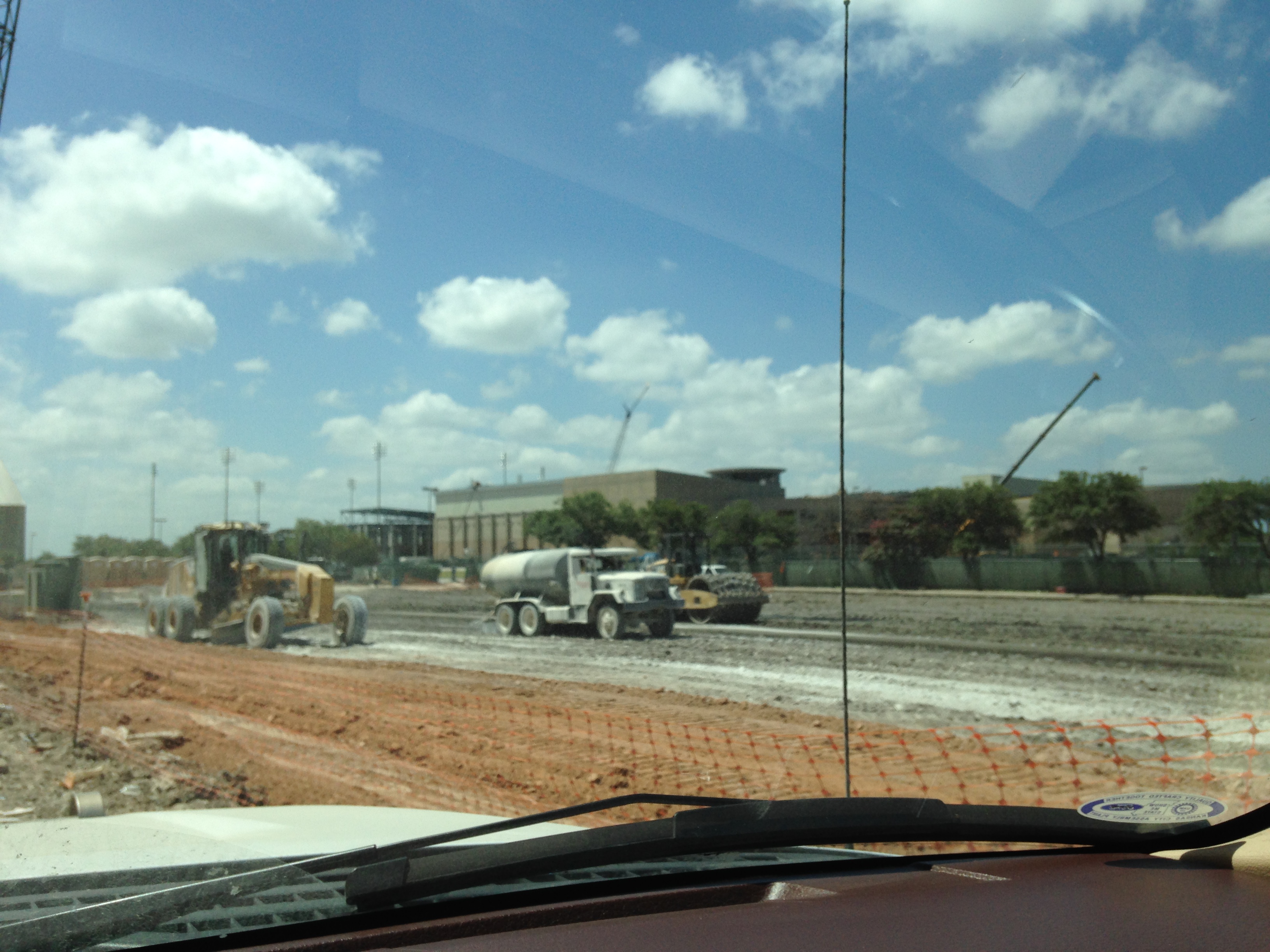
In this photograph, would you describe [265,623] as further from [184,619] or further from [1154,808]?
[1154,808]

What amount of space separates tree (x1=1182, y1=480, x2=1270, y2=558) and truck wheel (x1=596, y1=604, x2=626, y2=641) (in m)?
11.5

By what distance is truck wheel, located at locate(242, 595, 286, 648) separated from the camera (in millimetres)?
20172

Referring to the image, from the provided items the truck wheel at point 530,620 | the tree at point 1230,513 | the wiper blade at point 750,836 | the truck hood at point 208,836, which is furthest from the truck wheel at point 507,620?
the wiper blade at point 750,836

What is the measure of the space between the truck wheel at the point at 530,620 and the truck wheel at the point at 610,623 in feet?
6.26

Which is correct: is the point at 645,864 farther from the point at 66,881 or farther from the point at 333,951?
the point at 66,881

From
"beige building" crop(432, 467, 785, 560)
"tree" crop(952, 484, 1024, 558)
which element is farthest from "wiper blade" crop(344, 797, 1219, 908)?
"beige building" crop(432, 467, 785, 560)

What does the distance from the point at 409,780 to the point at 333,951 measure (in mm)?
6185

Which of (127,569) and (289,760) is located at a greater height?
(127,569)

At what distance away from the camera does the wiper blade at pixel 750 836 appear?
2051 millimetres

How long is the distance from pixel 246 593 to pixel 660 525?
24337mm

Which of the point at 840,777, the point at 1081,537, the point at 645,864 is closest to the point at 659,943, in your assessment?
the point at 645,864

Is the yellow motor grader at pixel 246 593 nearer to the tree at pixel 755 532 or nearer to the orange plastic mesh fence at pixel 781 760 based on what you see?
the orange plastic mesh fence at pixel 781 760

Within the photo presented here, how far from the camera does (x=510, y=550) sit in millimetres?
27641

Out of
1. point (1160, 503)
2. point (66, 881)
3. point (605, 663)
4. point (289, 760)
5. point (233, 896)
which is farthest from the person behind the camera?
point (1160, 503)
